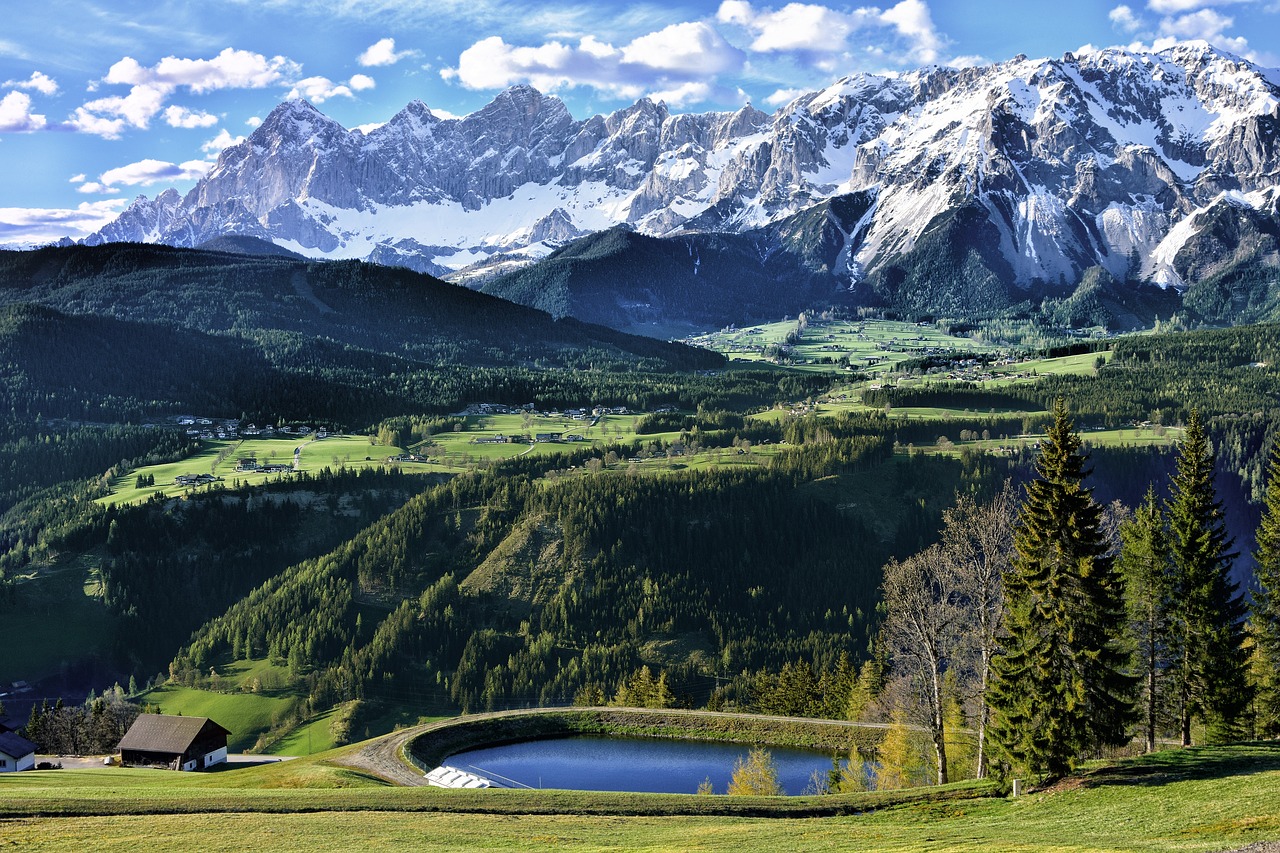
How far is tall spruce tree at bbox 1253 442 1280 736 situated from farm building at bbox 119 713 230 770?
8012 centimetres

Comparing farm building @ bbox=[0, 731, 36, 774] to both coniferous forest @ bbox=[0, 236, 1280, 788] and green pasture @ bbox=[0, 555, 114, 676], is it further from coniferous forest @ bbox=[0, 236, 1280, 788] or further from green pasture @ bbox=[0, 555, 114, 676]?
green pasture @ bbox=[0, 555, 114, 676]

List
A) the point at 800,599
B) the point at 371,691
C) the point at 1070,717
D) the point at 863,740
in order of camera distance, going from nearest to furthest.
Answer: the point at 1070,717 < the point at 863,740 < the point at 371,691 < the point at 800,599

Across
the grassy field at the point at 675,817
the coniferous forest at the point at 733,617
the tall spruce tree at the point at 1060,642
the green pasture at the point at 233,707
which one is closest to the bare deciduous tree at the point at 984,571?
the coniferous forest at the point at 733,617

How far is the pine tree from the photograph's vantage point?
208ft

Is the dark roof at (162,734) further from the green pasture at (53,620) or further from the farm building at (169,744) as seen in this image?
the green pasture at (53,620)

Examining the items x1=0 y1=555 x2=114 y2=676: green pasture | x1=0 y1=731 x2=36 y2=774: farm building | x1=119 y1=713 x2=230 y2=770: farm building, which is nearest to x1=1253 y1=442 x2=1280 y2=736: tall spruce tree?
x1=119 y1=713 x2=230 y2=770: farm building

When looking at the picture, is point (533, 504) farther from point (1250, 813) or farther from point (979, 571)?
point (1250, 813)

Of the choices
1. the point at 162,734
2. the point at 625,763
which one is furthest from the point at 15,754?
the point at 625,763

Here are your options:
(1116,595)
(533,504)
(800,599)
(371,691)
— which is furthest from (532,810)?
(533,504)

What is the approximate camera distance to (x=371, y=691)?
14775 centimetres

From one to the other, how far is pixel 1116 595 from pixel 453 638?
4760 inches

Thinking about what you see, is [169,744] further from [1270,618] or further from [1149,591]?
[1270,618]

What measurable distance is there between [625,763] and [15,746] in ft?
168

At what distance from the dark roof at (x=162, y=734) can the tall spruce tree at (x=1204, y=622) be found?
7621 centimetres
